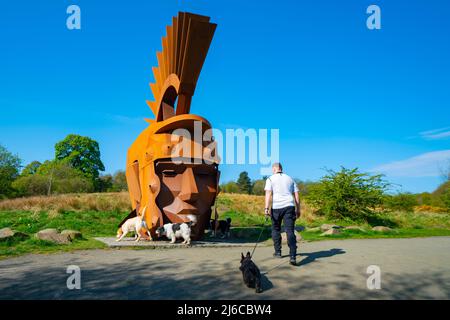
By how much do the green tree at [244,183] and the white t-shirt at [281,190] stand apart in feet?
185

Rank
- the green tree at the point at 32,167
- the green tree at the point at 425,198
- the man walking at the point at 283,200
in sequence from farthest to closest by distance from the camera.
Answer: the green tree at the point at 32,167 < the green tree at the point at 425,198 < the man walking at the point at 283,200

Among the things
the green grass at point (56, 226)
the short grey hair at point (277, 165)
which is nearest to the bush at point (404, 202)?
the green grass at point (56, 226)

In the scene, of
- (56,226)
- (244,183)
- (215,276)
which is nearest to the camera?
(215,276)

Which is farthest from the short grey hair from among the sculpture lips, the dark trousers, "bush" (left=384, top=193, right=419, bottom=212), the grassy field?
"bush" (left=384, top=193, right=419, bottom=212)

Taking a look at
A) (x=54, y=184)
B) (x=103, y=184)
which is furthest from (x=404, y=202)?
(x=103, y=184)

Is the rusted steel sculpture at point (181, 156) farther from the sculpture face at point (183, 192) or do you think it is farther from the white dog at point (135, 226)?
the white dog at point (135, 226)

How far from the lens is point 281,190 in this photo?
283 inches

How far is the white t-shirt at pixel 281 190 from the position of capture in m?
7.11

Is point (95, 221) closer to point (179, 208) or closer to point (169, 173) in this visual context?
point (169, 173)

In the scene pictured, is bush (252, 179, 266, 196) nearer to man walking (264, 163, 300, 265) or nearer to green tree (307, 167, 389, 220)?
green tree (307, 167, 389, 220)

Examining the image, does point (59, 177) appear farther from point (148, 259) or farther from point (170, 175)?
point (148, 259)

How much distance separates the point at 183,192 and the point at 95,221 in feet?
28.9

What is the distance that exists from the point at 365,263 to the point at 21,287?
644 cm

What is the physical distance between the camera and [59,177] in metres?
44.6
